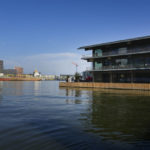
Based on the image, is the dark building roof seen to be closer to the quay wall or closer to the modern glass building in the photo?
the modern glass building

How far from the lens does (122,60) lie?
36.4m

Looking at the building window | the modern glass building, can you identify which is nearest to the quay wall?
the modern glass building

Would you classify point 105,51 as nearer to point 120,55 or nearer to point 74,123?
point 120,55

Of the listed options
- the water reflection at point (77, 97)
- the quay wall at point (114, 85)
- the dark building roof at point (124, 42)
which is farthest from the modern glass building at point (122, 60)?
the water reflection at point (77, 97)

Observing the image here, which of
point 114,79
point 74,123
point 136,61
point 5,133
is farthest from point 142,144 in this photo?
point 114,79

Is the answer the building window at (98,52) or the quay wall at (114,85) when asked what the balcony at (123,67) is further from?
the quay wall at (114,85)

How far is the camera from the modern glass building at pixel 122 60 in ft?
109

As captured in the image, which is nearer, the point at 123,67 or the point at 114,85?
the point at 114,85

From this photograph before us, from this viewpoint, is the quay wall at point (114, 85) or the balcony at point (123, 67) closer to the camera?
the quay wall at point (114, 85)

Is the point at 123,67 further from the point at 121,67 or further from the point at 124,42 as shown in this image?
the point at 124,42

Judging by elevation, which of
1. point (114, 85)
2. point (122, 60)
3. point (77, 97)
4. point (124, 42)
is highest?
point (124, 42)

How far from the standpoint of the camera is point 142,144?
5.21m

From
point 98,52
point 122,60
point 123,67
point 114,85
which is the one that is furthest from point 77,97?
point 98,52

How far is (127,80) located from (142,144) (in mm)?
32848
